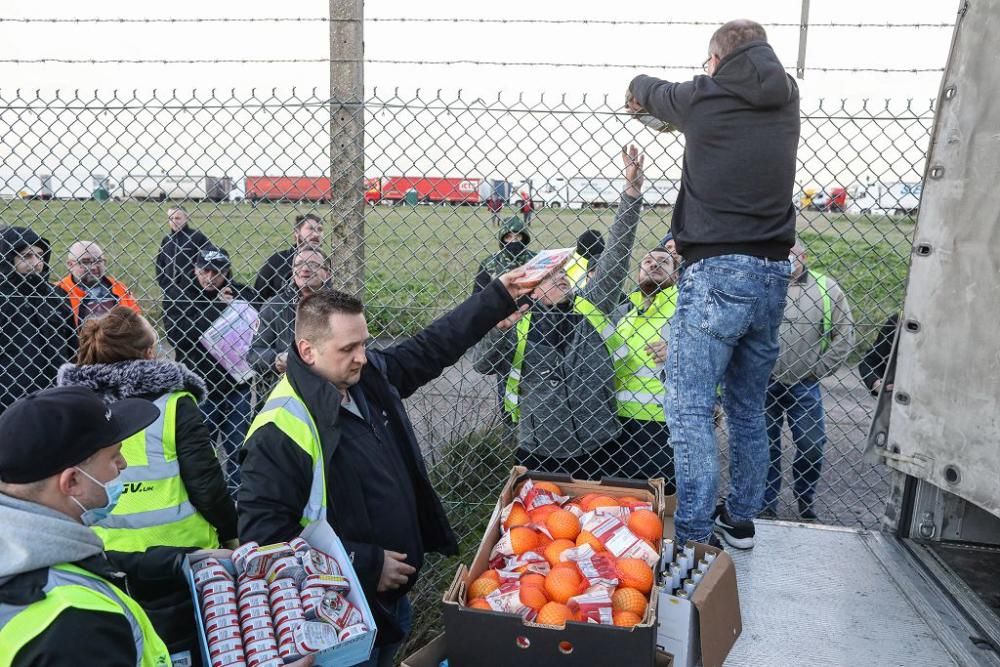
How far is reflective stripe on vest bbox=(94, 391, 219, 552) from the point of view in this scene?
3211 mm

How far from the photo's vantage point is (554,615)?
2461mm

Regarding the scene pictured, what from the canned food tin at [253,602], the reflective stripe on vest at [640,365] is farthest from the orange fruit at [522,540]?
the reflective stripe on vest at [640,365]

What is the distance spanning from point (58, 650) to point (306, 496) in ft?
3.81

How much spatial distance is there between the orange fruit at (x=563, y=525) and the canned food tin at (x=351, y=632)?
963mm

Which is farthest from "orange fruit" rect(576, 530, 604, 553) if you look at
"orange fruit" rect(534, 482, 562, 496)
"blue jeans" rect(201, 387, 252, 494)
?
"blue jeans" rect(201, 387, 252, 494)

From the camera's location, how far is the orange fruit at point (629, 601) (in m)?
2.52

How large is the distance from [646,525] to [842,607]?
878 millimetres

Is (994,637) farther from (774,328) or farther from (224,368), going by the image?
(224,368)

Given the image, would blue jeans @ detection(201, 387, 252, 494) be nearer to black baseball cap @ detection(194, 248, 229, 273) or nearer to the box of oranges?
black baseball cap @ detection(194, 248, 229, 273)

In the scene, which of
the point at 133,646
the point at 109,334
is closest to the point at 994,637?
the point at 133,646

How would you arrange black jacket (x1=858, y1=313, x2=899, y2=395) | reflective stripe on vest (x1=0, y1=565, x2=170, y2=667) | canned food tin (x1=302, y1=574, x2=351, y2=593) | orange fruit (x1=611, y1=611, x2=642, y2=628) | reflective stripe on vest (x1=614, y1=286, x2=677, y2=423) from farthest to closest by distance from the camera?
black jacket (x1=858, y1=313, x2=899, y2=395), reflective stripe on vest (x1=614, y1=286, x2=677, y2=423), orange fruit (x1=611, y1=611, x2=642, y2=628), canned food tin (x1=302, y1=574, x2=351, y2=593), reflective stripe on vest (x1=0, y1=565, x2=170, y2=667)

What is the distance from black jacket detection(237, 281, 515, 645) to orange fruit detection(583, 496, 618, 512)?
59 centimetres

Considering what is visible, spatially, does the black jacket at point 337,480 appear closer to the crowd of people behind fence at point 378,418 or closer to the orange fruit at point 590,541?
the crowd of people behind fence at point 378,418

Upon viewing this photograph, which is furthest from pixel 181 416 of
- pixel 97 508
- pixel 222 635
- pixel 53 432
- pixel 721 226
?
pixel 721 226
